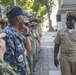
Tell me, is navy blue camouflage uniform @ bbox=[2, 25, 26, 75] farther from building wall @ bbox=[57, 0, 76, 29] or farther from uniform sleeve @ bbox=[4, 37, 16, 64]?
building wall @ bbox=[57, 0, 76, 29]

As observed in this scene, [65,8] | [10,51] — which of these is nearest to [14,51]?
[10,51]

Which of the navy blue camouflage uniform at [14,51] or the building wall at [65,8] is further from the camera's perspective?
the building wall at [65,8]

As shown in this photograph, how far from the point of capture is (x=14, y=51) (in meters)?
4.18

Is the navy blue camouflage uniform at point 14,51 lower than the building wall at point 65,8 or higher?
higher

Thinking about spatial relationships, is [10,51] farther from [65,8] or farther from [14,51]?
[65,8]

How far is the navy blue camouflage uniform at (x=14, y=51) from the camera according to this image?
13.6 ft

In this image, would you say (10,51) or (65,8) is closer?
(10,51)

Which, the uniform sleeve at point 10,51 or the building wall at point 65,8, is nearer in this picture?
the uniform sleeve at point 10,51

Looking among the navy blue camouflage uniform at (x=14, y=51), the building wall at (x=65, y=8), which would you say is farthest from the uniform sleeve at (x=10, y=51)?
the building wall at (x=65, y=8)

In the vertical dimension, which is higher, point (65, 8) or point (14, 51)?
point (14, 51)

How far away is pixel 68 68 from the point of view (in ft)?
19.5

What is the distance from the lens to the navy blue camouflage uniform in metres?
4.14

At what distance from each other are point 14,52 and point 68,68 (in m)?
1.99

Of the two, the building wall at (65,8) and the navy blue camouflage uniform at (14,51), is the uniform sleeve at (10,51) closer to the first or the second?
the navy blue camouflage uniform at (14,51)
